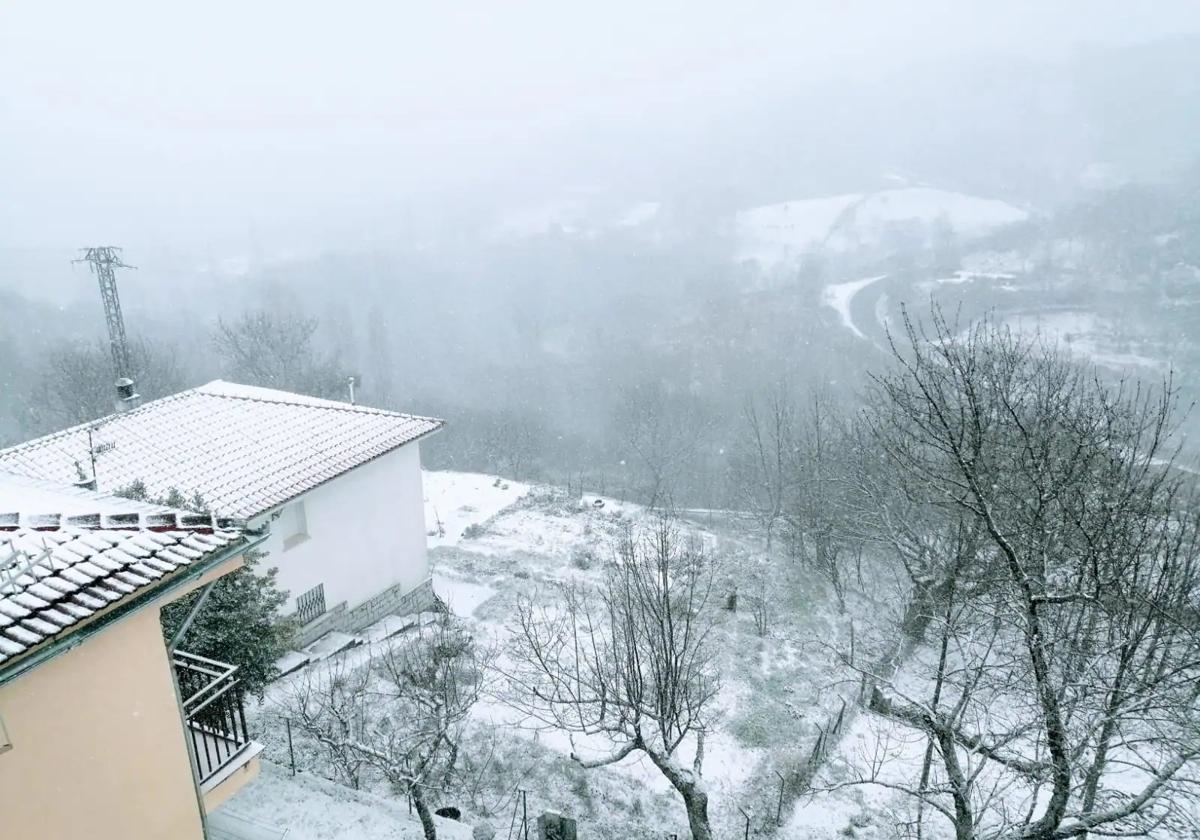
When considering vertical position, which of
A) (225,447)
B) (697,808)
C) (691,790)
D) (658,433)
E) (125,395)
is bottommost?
(658,433)

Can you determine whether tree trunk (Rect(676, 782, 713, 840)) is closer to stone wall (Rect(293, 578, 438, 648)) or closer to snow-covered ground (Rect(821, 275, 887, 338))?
stone wall (Rect(293, 578, 438, 648))

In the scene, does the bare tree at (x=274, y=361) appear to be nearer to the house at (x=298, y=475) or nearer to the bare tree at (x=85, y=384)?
the bare tree at (x=85, y=384)

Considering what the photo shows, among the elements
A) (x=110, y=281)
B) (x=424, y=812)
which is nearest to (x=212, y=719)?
(x=424, y=812)

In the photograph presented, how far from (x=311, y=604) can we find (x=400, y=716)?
12.4 ft

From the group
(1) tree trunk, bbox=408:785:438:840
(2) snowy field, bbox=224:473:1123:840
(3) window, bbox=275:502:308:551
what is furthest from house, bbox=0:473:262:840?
(3) window, bbox=275:502:308:551

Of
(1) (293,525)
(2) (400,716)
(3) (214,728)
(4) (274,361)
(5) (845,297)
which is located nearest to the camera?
(3) (214,728)

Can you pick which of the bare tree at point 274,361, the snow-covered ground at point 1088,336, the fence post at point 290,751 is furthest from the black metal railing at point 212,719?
the snow-covered ground at point 1088,336

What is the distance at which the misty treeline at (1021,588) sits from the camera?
712 centimetres

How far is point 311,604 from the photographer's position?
14.6 metres

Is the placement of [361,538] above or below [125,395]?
below

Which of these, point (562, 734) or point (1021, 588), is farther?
point (562, 734)

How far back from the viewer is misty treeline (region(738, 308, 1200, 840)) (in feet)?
23.4

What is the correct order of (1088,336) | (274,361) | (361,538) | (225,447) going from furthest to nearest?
1. (1088,336)
2. (274,361)
3. (361,538)
4. (225,447)

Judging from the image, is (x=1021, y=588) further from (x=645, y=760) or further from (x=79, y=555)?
(x=79, y=555)
